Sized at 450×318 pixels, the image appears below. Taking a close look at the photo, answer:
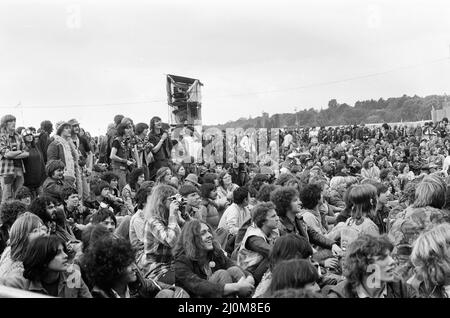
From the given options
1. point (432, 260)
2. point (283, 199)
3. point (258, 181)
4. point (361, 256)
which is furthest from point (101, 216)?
point (258, 181)

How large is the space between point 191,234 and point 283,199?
150 centimetres

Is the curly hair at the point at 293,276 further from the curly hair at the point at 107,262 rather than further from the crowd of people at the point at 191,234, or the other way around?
the curly hair at the point at 107,262

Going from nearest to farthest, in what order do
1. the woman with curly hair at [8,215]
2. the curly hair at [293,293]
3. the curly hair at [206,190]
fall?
the curly hair at [293,293] < the woman with curly hair at [8,215] < the curly hair at [206,190]

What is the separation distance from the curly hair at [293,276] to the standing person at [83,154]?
21.1ft

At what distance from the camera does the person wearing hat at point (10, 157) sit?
28.1 ft

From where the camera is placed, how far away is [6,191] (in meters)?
8.70

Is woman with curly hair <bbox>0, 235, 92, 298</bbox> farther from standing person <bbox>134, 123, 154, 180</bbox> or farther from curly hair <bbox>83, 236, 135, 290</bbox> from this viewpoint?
standing person <bbox>134, 123, 154, 180</bbox>

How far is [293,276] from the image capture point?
3.42 meters

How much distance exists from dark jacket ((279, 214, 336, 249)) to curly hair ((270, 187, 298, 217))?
9cm

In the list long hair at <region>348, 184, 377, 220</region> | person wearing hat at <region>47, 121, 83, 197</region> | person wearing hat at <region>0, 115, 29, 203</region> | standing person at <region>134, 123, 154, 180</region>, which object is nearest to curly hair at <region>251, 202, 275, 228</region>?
long hair at <region>348, 184, 377, 220</region>

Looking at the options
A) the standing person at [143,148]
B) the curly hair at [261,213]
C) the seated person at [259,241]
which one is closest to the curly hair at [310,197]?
the seated person at [259,241]
